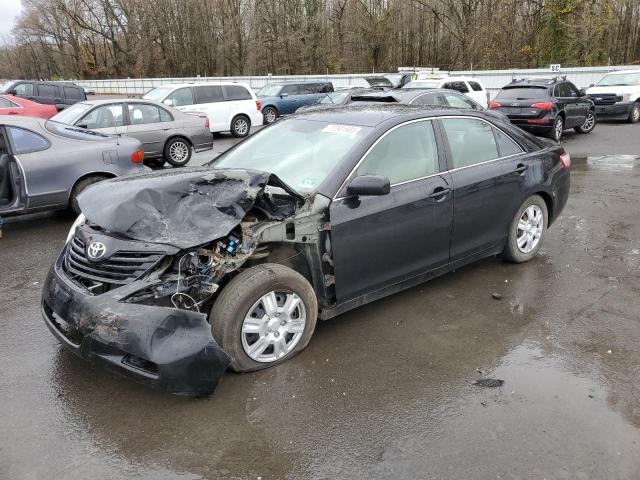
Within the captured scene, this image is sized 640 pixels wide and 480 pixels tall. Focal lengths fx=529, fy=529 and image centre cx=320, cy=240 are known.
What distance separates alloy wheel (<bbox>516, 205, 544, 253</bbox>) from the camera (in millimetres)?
5267

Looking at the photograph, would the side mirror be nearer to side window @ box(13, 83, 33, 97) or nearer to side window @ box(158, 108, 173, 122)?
side window @ box(158, 108, 173, 122)

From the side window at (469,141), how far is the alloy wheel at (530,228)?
756 mm

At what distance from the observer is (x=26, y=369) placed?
12.0ft

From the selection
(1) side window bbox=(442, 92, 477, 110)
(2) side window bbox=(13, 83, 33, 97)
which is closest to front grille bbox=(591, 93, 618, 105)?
(1) side window bbox=(442, 92, 477, 110)

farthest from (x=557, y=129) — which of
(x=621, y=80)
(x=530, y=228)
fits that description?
(x=530, y=228)

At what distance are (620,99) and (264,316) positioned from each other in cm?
1801

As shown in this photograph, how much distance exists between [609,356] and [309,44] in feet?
138

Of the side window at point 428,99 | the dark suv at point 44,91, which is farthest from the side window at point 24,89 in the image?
the side window at point 428,99

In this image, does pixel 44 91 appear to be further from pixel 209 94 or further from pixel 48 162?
pixel 48 162

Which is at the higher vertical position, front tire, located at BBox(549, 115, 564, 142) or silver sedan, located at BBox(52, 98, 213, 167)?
silver sedan, located at BBox(52, 98, 213, 167)

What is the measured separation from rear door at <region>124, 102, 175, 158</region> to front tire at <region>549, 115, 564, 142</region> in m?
9.59

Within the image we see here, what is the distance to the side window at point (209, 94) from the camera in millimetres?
15750

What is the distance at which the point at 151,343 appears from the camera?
117 inches

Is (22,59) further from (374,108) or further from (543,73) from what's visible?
(374,108)
